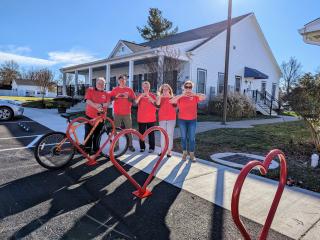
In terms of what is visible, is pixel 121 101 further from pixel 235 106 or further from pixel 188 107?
pixel 235 106

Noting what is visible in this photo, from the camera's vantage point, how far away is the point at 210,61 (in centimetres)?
1816

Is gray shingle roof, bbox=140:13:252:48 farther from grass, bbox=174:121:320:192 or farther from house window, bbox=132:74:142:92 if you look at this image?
grass, bbox=174:121:320:192

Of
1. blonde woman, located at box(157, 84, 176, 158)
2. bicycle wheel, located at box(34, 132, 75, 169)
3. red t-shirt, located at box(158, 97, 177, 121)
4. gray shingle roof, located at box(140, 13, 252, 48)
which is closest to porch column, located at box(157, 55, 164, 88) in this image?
gray shingle roof, located at box(140, 13, 252, 48)

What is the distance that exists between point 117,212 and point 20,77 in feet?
278

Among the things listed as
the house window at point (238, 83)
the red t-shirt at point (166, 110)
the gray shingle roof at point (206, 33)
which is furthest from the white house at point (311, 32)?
the house window at point (238, 83)

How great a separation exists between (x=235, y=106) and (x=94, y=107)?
38.7 ft

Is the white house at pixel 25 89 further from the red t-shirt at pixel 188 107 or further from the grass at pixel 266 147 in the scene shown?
the red t-shirt at pixel 188 107

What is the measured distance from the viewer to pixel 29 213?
325 centimetres

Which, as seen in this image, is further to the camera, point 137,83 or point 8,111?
point 137,83

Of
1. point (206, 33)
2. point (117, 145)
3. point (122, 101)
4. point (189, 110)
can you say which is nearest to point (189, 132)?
point (189, 110)

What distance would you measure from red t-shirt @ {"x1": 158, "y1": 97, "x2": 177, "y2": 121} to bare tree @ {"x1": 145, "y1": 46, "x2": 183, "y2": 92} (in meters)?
9.03

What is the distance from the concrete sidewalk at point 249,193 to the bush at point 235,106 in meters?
10.9

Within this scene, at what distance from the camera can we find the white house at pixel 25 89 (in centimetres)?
6194

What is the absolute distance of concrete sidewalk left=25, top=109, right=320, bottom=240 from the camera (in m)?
3.10
